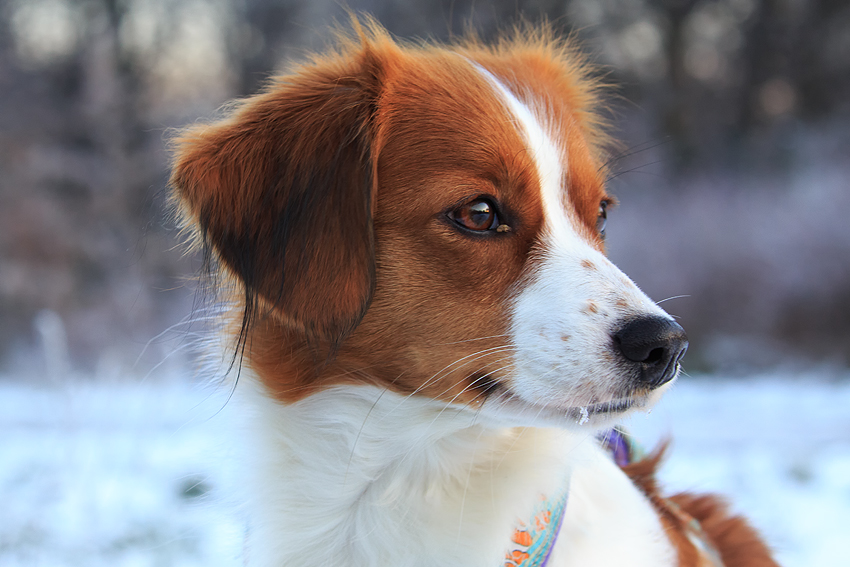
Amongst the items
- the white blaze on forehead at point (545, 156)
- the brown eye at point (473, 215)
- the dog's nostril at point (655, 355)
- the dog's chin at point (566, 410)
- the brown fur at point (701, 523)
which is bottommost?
the brown fur at point (701, 523)

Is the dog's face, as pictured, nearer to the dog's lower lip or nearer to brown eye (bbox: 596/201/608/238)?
the dog's lower lip

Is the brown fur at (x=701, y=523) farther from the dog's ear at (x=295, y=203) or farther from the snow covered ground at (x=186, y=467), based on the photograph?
the dog's ear at (x=295, y=203)

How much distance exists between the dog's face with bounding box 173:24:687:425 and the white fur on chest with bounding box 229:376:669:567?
76mm

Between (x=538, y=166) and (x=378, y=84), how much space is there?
1.64 feet

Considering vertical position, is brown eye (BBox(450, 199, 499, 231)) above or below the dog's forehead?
below

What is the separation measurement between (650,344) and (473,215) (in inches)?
20.3

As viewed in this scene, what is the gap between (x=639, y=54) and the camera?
8.26 meters

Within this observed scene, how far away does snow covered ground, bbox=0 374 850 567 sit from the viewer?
3.25 meters

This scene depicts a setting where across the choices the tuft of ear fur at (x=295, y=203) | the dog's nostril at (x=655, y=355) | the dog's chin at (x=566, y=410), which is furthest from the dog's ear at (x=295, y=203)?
the dog's nostril at (x=655, y=355)

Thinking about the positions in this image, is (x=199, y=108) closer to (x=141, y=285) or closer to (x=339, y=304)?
(x=141, y=285)

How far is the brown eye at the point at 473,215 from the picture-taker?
5.42 ft

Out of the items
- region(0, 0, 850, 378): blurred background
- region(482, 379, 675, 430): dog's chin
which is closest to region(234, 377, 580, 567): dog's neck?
region(482, 379, 675, 430): dog's chin

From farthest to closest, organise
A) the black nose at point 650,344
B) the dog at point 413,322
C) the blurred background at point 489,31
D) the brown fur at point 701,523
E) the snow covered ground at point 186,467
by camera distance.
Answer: the blurred background at point 489,31 → the snow covered ground at point 186,467 → the brown fur at point 701,523 → the dog at point 413,322 → the black nose at point 650,344

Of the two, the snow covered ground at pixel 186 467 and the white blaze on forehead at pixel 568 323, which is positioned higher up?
the white blaze on forehead at pixel 568 323
